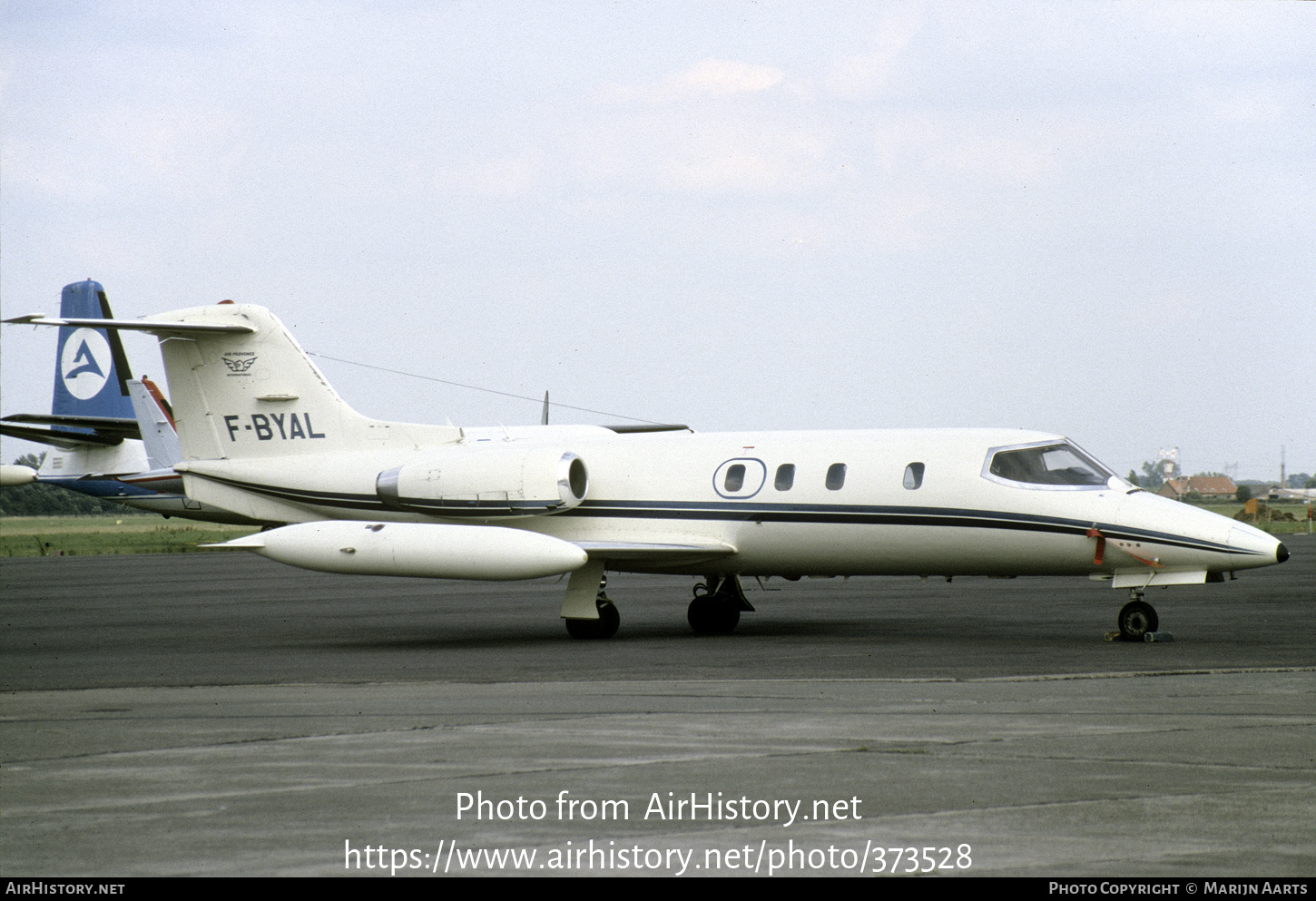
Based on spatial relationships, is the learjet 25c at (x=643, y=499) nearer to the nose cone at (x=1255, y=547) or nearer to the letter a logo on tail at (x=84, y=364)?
the nose cone at (x=1255, y=547)

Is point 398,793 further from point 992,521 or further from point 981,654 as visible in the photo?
point 992,521

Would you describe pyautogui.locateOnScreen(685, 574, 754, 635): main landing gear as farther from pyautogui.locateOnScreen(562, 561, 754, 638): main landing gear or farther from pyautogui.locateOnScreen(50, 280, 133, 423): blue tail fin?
pyautogui.locateOnScreen(50, 280, 133, 423): blue tail fin

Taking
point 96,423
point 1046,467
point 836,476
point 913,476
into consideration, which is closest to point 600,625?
point 836,476

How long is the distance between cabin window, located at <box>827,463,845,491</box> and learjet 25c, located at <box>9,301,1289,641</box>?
2cm

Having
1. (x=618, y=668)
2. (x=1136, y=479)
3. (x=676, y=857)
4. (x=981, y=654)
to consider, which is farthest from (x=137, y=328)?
(x=676, y=857)

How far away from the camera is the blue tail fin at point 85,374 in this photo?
48.7 meters

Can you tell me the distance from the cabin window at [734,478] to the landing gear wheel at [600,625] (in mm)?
2220

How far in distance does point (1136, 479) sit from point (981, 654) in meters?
4.42

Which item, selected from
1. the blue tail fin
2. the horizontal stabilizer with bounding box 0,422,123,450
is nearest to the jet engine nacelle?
the horizontal stabilizer with bounding box 0,422,123,450

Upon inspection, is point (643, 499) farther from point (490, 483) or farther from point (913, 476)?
A: point (913, 476)

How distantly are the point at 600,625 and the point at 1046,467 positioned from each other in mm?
6096

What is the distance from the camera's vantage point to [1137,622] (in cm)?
1677

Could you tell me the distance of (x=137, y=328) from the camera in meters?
20.6

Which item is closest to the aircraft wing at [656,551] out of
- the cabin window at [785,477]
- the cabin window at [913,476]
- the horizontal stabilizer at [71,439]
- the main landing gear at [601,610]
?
the main landing gear at [601,610]
